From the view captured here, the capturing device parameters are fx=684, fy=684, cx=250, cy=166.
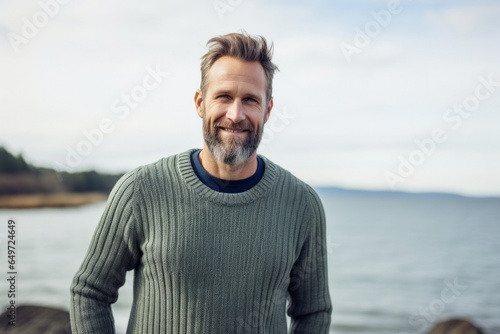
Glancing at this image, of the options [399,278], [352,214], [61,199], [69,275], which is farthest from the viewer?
[352,214]

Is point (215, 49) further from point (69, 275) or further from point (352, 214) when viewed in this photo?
point (352, 214)

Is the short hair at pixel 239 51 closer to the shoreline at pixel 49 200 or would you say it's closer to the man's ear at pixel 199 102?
the man's ear at pixel 199 102

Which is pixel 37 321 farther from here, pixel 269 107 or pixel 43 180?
pixel 43 180

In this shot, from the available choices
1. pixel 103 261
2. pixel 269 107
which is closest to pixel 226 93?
pixel 269 107

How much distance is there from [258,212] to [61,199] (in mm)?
8145

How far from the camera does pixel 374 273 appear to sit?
13297 mm

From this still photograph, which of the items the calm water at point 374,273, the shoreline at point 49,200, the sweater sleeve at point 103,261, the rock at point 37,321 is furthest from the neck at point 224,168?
the shoreline at point 49,200

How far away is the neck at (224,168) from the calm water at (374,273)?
3257 millimetres

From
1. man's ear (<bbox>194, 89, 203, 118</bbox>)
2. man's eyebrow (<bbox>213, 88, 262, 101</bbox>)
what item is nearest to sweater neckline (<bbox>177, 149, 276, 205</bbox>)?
man's ear (<bbox>194, 89, 203, 118</bbox>)

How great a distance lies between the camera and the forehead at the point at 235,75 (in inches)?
74.9

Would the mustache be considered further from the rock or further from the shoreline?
the shoreline

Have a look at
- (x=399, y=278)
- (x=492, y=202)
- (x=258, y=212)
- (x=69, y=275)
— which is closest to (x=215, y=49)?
(x=258, y=212)

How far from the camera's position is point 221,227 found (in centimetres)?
195

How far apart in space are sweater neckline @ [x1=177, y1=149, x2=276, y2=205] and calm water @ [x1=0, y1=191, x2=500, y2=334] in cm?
323
